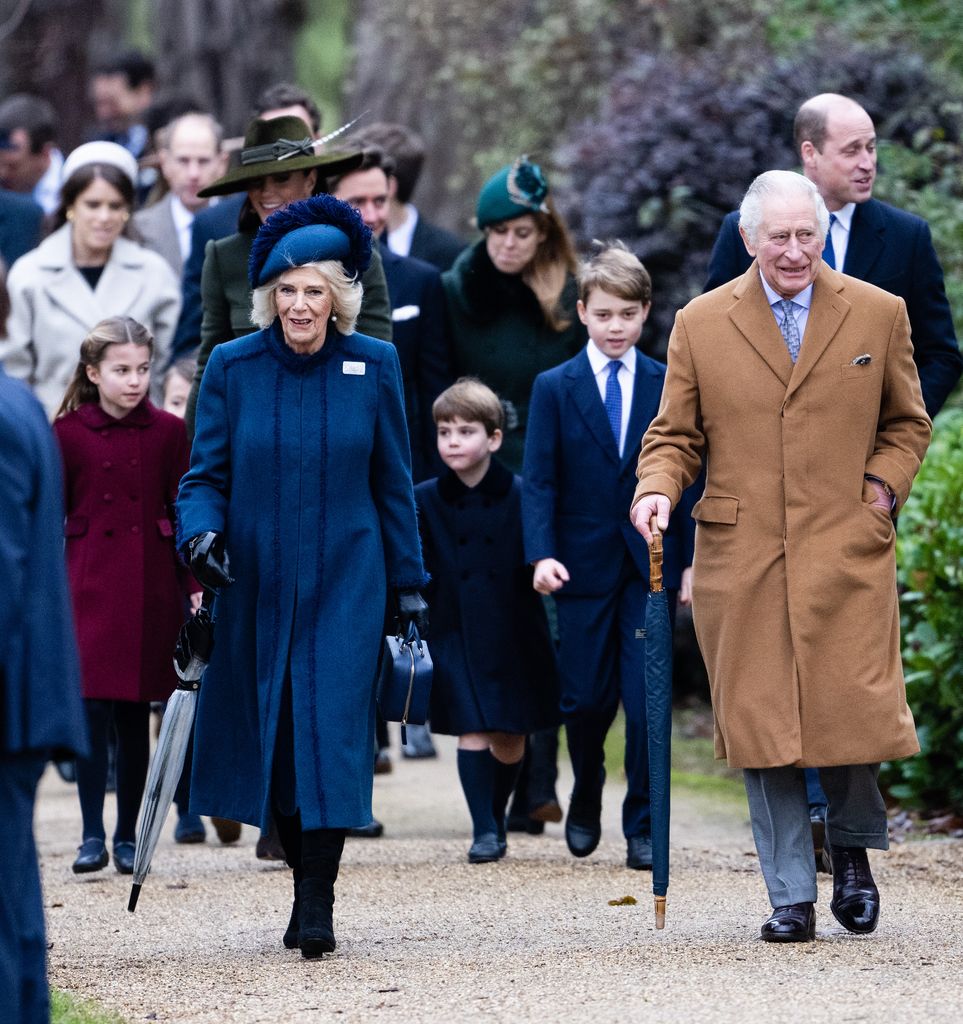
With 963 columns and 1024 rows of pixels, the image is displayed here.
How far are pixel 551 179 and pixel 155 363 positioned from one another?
15.2 feet

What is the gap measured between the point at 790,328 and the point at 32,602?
249cm

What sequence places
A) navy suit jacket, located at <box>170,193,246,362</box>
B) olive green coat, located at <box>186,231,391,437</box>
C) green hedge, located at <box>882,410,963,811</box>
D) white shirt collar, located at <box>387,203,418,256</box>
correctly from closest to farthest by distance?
olive green coat, located at <box>186,231,391,437</box> < green hedge, located at <box>882,410,963,811</box> < navy suit jacket, located at <box>170,193,246,362</box> < white shirt collar, located at <box>387,203,418,256</box>

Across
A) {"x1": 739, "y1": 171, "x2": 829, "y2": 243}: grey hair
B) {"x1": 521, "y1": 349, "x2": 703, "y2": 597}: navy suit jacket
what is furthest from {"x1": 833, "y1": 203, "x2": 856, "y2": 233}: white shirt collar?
{"x1": 739, "y1": 171, "x2": 829, "y2": 243}: grey hair

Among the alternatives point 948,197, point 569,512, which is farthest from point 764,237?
point 948,197

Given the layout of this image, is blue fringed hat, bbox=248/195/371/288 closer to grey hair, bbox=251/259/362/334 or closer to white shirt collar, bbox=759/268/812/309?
grey hair, bbox=251/259/362/334

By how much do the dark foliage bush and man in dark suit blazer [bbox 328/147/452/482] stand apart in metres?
2.86

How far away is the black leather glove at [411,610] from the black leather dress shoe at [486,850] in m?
1.61

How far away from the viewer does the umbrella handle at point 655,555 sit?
5758mm

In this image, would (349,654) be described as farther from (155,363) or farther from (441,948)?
(155,363)

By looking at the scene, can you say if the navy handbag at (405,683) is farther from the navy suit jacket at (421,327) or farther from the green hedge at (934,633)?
the green hedge at (934,633)

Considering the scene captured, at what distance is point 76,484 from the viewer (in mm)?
7559

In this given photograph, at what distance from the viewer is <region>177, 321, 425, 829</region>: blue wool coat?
19.1 feet

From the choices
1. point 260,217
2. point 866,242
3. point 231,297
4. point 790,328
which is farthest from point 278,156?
point 790,328

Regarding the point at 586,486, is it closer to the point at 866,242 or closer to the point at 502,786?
the point at 502,786
